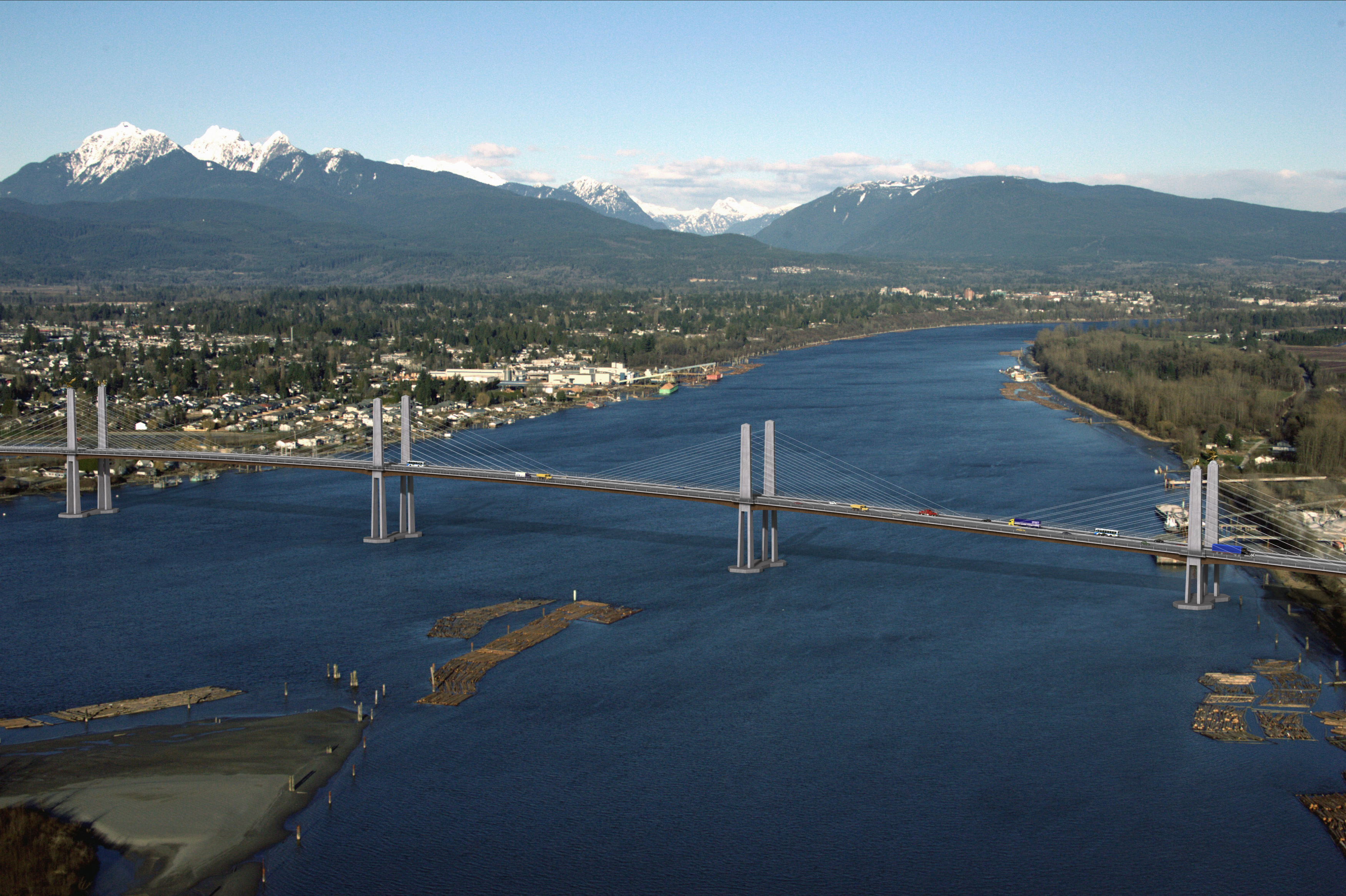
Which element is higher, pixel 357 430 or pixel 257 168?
pixel 257 168

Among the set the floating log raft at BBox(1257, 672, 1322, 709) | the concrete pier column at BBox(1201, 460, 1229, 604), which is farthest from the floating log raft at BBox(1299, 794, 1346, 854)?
the concrete pier column at BBox(1201, 460, 1229, 604)

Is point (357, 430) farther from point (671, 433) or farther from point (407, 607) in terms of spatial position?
point (407, 607)

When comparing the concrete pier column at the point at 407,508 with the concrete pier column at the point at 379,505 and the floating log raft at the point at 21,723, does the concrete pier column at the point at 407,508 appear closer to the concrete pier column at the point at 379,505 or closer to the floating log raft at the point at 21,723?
the concrete pier column at the point at 379,505

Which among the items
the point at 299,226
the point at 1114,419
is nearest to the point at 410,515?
the point at 1114,419

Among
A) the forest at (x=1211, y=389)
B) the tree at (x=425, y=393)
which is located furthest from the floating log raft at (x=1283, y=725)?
the tree at (x=425, y=393)

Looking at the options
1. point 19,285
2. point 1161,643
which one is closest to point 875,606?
point 1161,643

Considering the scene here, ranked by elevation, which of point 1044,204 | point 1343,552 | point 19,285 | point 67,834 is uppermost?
point 1044,204
